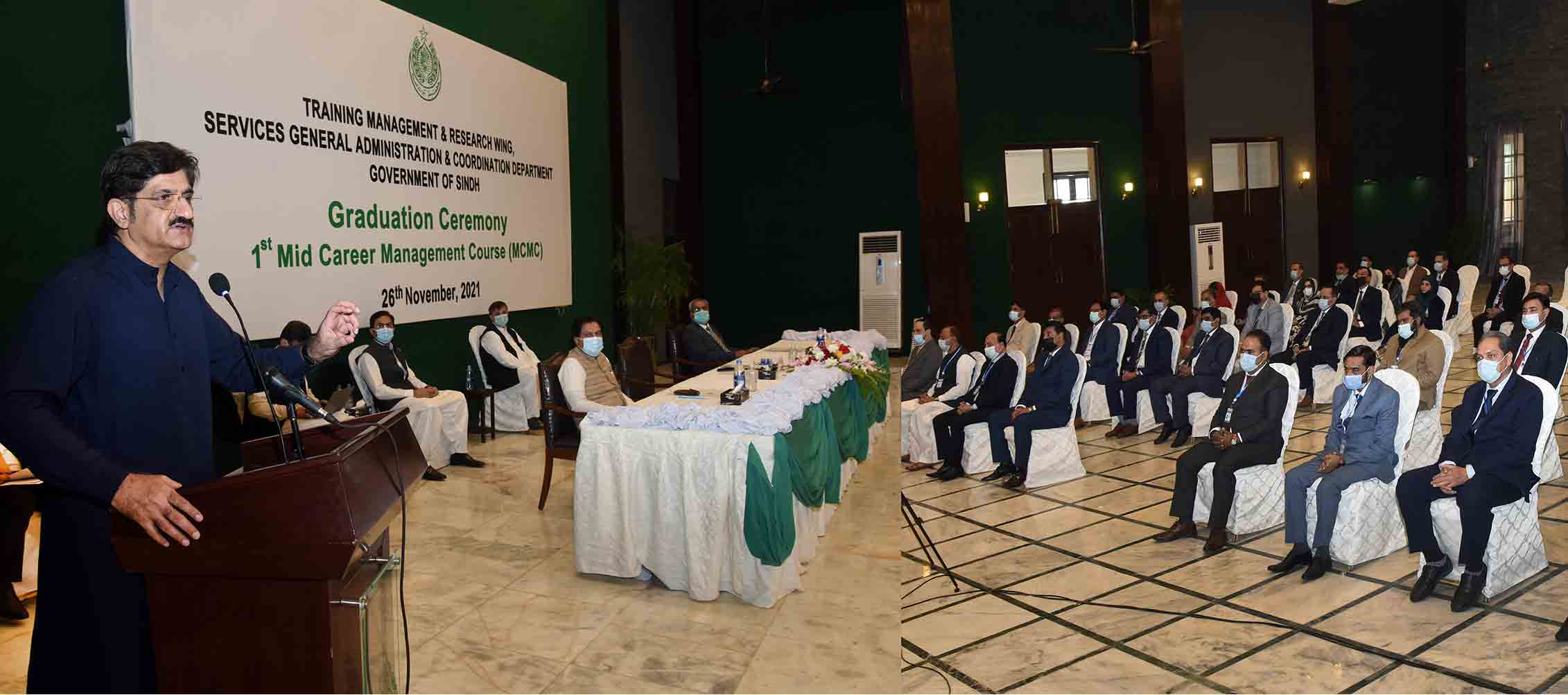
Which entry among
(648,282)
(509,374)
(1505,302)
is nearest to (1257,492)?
(509,374)

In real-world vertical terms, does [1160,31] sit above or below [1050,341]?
above

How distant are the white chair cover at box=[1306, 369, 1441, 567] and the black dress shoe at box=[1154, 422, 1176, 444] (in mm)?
3063

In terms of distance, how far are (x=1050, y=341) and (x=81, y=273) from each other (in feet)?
21.0

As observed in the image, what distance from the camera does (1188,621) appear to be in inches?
169

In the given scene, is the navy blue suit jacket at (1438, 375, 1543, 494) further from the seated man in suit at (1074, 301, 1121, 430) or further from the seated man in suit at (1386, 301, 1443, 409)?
the seated man in suit at (1074, 301, 1121, 430)

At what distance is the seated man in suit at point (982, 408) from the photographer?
7.29 meters

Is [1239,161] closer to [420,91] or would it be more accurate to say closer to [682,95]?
[682,95]

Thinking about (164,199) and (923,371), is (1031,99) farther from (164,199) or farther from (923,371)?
(164,199)

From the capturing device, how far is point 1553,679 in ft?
11.7

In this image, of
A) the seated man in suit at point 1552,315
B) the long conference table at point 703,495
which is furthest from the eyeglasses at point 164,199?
the seated man in suit at point 1552,315

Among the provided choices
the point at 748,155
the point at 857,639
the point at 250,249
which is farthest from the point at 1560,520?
the point at 748,155

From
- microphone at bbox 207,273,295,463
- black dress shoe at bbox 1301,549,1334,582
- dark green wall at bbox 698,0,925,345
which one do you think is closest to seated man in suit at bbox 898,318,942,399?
black dress shoe at bbox 1301,549,1334,582

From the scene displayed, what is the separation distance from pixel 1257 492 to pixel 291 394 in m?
5.06

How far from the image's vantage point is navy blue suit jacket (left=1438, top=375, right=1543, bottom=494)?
173 inches
